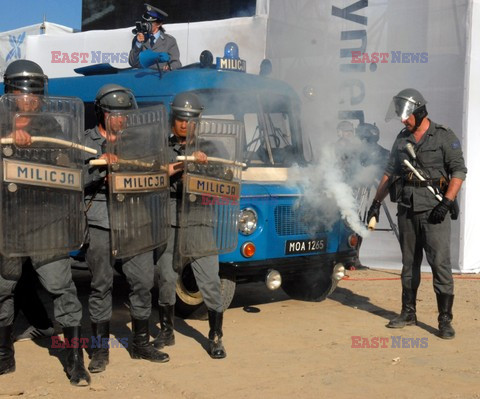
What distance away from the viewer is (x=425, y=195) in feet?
20.2

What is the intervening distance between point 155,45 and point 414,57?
334 centimetres

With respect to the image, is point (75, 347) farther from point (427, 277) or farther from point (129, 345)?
point (427, 277)

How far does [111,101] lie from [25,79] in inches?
22.7

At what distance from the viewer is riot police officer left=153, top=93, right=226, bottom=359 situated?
5352 millimetres

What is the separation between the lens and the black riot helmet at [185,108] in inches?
215

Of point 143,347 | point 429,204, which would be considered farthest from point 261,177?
point 143,347

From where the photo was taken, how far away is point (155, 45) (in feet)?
26.6

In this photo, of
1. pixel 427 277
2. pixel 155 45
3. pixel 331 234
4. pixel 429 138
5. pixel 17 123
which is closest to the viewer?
pixel 17 123

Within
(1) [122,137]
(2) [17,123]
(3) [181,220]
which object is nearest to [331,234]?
(3) [181,220]

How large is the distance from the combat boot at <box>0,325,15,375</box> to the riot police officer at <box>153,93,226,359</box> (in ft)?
3.60

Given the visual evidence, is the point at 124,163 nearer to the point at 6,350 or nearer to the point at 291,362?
the point at 6,350

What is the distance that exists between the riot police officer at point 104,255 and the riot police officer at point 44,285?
26 cm

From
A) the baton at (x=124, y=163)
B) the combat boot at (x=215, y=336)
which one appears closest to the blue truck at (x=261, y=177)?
the combat boot at (x=215, y=336)

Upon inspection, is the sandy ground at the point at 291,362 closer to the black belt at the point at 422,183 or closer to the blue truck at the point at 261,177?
the blue truck at the point at 261,177
